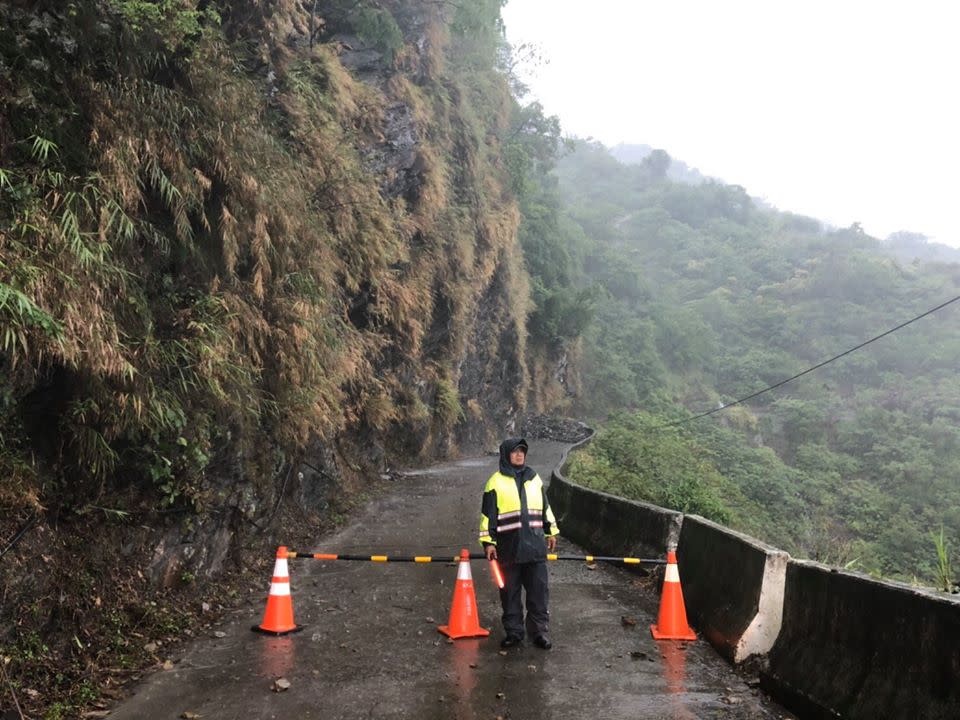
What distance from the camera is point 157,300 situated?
23.1ft

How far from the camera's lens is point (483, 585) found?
826cm

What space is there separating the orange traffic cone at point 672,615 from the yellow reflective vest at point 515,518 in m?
1.26

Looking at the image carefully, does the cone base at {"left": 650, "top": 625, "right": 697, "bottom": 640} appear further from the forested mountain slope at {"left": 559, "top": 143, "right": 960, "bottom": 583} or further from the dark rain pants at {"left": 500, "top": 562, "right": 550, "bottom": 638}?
the forested mountain slope at {"left": 559, "top": 143, "right": 960, "bottom": 583}

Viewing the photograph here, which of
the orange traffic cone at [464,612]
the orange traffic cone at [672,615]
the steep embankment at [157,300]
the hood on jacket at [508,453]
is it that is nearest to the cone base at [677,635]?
the orange traffic cone at [672,615]

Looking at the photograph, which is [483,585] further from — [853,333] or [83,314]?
[853,333]

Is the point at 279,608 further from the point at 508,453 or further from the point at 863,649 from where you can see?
the point at 863,649

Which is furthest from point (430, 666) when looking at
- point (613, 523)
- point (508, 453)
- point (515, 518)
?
point (613, 523)

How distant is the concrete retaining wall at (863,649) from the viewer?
11.7 feet

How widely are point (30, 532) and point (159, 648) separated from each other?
143 centimetres

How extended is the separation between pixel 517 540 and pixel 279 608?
7.35ft


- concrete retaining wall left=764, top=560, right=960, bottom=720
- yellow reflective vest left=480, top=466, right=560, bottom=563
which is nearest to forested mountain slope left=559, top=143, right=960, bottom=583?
concrete retaining wall left=764, top=560, right=960, bottom=720

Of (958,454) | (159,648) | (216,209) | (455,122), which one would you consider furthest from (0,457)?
(958,454)

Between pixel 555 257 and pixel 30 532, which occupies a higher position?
pixel 555 257

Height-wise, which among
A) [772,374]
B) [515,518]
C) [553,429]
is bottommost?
[553,429]
